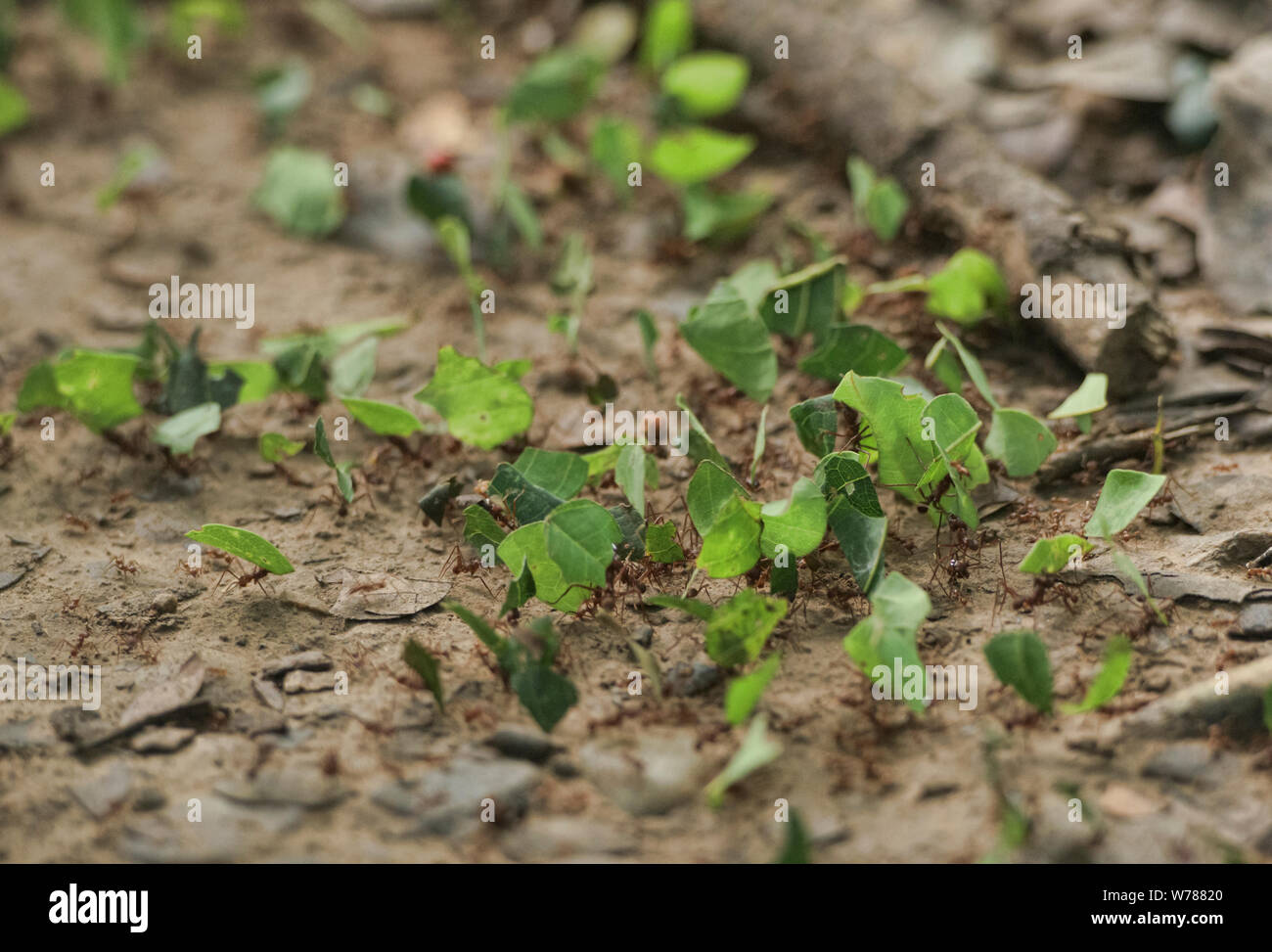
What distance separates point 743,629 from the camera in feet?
5.74

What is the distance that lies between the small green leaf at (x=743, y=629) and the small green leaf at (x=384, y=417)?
2.65 feet

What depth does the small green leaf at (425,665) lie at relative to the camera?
1712 millimetres

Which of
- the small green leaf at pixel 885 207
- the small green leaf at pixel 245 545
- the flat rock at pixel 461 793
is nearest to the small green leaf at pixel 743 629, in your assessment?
the flat rock at pixel 461 793

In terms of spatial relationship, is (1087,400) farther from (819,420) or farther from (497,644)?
(497,644)

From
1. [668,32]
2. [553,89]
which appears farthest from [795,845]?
[668,32]

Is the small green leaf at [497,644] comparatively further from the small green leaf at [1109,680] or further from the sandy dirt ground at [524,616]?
the small green leaf at [1109,680]

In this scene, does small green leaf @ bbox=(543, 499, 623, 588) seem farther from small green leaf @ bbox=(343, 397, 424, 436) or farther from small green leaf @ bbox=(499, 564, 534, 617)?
small green leaf @ bbox=(343, 397, 424, 436)

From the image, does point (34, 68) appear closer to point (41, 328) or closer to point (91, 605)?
point (41, 328)

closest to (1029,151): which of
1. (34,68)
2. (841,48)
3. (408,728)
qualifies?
(841,48)

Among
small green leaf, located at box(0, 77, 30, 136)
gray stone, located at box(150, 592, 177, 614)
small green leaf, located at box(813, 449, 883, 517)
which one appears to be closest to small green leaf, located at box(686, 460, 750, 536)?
small green leaf, located at box(813, 449, 883, 517)

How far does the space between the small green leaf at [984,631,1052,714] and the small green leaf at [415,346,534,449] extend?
3.36 feet

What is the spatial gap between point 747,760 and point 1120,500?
84 cm

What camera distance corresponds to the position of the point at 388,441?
2373 millimetres
